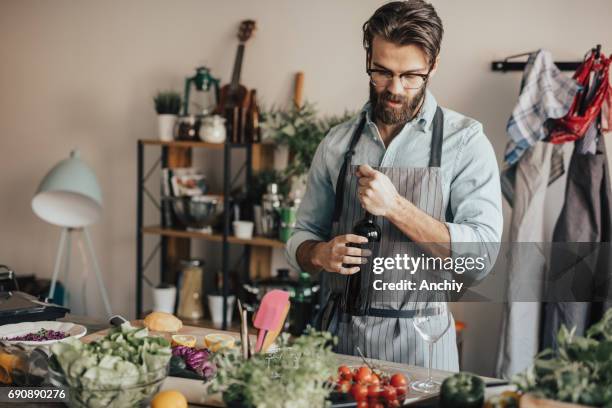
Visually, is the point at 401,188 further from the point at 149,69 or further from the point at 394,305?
the point at 149,69

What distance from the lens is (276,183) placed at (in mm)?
3938

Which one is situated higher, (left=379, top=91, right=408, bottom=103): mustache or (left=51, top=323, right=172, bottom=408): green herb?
(left=379, top=91, right=408, bottom=103): mustache

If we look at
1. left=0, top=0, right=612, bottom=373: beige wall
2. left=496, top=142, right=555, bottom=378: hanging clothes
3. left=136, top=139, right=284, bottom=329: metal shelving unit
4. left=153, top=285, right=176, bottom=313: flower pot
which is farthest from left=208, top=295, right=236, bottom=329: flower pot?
left=496, top=142, right=555, bottom=378: hanging clothes

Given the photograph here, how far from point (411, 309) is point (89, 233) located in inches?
140

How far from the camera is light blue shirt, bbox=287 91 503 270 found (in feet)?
6.33

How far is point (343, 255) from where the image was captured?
74.3 inches

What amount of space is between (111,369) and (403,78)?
116 cm

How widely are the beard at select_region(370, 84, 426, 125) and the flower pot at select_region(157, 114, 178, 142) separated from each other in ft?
7.43

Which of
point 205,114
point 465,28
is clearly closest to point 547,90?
point 465,28

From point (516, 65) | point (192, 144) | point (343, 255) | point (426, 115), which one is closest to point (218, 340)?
point (343, 255)

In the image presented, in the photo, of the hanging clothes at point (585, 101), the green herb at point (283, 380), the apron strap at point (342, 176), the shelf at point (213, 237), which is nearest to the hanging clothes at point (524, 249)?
the hanging clothes at point (585, 101)

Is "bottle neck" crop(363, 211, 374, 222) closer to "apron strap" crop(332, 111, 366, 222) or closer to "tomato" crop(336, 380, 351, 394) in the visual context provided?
"apron strap" crop(332, 111, 366, 222)

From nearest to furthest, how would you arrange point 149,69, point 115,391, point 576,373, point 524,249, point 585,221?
point 576,373
point 115,391
point 585,221
point 524,249
point 149,69

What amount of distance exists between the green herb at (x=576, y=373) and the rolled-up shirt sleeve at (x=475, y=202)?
1.94 feet
